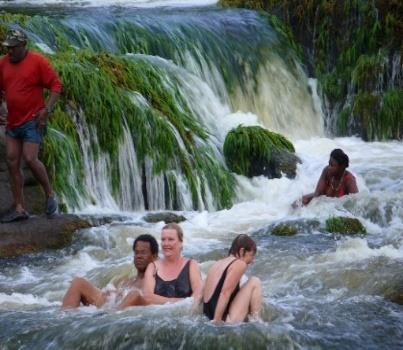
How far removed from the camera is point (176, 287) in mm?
9141

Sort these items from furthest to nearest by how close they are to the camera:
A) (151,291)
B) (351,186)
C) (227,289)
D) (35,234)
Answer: (351,186)
(35,234)
(151,291)
(227,289)

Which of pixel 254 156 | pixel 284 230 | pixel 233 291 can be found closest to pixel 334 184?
pixel 284 230

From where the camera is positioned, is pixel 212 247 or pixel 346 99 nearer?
pixel 212 247

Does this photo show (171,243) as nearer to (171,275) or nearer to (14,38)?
(171,275)

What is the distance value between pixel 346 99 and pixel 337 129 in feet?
1.86

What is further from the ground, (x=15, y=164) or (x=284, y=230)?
(x=15, y=164)

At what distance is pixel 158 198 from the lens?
1434 cm

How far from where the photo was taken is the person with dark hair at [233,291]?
8477mm

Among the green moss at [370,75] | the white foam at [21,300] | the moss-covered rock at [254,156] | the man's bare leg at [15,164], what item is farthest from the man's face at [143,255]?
the green moss at [370,75]

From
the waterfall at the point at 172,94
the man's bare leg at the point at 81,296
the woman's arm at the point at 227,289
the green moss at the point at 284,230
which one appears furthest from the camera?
the waterfall at the point at 172,94

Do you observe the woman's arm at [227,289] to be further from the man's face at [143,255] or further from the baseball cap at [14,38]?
the baseball cap at [14,38]

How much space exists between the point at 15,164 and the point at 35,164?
22 cm

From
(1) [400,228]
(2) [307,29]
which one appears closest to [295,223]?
(1) [400,228]

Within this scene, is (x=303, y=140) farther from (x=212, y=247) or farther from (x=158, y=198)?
(x=212, y=247)
